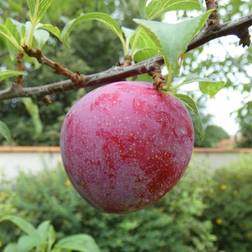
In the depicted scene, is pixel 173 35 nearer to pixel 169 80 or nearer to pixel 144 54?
pixel 169 80

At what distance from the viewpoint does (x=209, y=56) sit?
1.99 m

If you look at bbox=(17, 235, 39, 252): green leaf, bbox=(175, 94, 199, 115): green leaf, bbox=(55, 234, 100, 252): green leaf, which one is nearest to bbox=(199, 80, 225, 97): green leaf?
bbox=(175, 94, 199, 115): green leaf

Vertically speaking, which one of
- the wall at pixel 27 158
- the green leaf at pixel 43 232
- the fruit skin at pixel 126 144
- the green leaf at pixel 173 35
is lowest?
the wall at pixel 27 158

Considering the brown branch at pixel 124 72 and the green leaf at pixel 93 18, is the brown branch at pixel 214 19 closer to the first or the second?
the brown branch at pixel 124 72

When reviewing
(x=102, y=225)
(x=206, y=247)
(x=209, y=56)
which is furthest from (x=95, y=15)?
(x=206, y=247)

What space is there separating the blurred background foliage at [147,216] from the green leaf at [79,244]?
62.4 inches

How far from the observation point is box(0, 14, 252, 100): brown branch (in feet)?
1.66

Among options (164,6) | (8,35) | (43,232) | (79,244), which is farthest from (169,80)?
(43,232)

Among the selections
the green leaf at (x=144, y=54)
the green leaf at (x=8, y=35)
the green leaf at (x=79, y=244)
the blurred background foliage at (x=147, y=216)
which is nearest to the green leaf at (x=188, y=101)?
the green leaf at (x=144, y=54)

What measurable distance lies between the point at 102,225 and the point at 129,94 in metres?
2.65

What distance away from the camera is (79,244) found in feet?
4.72

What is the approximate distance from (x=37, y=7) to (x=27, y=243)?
996 mm

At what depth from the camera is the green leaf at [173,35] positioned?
0.43 meters

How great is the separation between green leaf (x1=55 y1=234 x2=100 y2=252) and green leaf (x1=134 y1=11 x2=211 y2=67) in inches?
41.4
